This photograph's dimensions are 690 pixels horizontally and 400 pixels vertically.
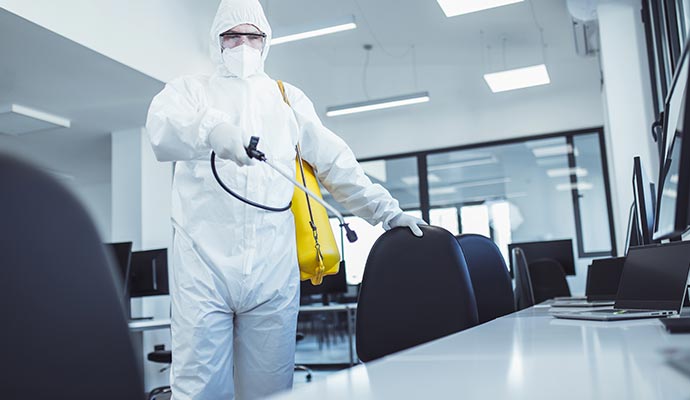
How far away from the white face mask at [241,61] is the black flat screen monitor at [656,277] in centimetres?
118

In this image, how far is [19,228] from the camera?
457mm

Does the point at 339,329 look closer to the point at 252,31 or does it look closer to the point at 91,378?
the point at 252,31

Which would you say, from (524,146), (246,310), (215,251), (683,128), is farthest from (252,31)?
(524,146)

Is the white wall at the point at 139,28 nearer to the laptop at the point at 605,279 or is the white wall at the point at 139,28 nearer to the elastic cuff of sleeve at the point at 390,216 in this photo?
the elastic cuff of sleeve at the point at 390,216

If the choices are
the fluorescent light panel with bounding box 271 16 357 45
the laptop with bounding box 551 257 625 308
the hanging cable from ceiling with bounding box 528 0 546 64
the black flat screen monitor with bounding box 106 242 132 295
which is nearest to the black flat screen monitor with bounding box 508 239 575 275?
the laptop with bounding box 551 257 625 308

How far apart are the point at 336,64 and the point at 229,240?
634cm

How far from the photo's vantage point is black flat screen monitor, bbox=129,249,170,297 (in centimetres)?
432

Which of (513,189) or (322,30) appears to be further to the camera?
(513,189)

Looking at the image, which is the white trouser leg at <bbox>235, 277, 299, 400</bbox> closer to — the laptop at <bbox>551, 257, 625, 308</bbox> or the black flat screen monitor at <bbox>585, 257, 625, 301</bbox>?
the laptop at <bbox>551, 257, 625, 308</bbox>

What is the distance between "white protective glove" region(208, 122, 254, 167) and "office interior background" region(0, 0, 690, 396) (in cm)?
271

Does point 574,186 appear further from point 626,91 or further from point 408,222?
point 408,222

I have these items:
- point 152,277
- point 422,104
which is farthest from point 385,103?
point 152,277

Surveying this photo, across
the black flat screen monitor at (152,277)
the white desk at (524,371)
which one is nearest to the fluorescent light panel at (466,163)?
the black flat screen monitor at (152,277)

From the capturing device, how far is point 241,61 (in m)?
1.88
